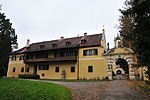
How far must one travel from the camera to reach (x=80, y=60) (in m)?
28.2

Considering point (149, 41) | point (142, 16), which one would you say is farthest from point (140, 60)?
point (142, 16)

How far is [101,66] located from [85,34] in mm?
10581

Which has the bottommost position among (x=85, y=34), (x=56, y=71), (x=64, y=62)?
(x=56, y=71)

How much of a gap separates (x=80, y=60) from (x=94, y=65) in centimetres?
326

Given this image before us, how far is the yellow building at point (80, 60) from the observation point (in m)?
25.0

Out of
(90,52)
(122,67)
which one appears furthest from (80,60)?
(122,67)

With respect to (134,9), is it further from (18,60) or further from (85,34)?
(18,60)

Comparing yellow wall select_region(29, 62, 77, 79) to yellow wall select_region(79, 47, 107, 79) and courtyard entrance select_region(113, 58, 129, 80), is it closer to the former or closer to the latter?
yellow wall select_region(79, 47, 107, 79)

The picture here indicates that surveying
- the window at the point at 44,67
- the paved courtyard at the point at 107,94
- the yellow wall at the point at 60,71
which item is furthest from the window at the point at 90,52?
the paved courtyard at the point at 107,94

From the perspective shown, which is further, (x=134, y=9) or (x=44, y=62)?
(x=44, y=62)

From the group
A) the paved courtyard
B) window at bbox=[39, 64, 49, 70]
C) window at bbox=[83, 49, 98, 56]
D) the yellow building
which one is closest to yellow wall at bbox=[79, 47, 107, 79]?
the yellow building

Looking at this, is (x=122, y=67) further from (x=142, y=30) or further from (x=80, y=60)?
(x=142, y=30)

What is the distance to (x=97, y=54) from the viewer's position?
86.9 ft

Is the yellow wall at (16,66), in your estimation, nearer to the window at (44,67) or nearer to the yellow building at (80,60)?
the yellow building at (80,60)
